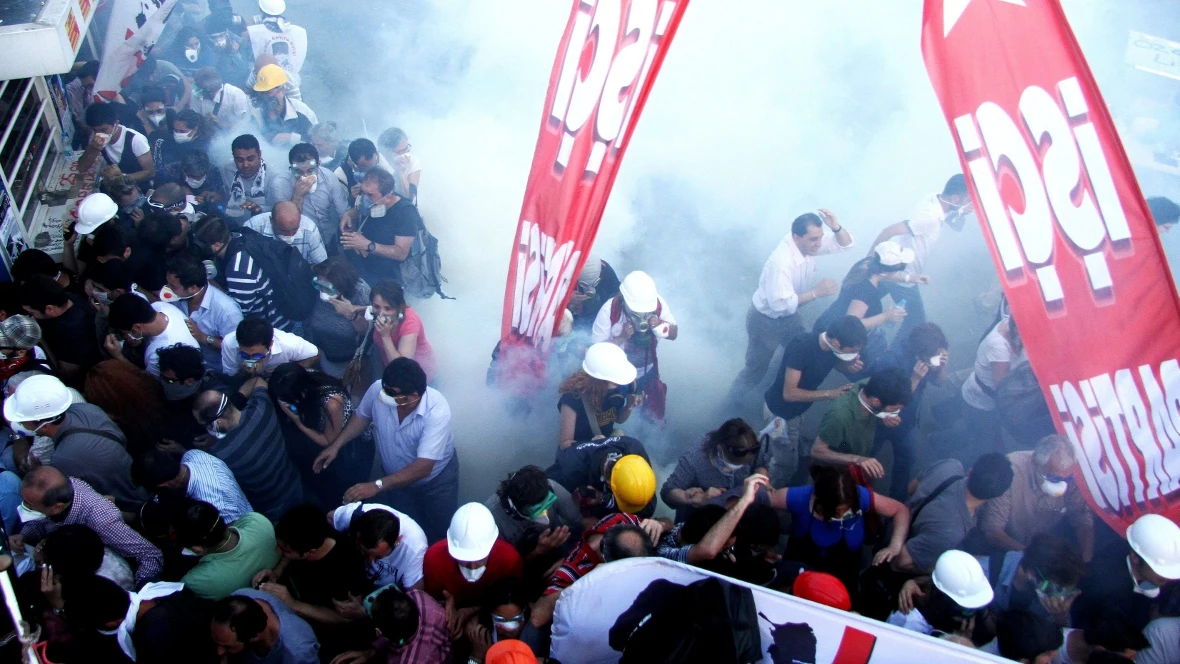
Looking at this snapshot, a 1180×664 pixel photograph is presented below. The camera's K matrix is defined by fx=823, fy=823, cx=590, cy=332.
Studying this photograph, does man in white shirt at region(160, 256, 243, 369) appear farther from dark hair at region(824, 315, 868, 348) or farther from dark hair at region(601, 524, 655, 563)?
dark hair at region(824, 315, 868, 348)

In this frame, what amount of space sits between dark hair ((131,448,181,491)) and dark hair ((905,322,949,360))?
3.23 metres

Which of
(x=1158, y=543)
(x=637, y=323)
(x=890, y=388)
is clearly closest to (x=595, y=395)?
(x=637, y=323)

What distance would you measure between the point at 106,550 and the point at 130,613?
420mm

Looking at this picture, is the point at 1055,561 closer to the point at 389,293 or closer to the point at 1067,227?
the point at 1067,227

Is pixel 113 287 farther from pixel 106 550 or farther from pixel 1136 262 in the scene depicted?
pixel 1136 262

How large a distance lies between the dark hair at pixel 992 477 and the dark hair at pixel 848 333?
2.46 feet

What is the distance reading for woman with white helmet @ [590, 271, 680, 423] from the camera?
12.7 feet

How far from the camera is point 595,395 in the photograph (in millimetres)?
3623

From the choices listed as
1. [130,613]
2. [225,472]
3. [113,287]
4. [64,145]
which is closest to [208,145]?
[64,145]

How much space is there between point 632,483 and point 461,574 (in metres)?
0.71

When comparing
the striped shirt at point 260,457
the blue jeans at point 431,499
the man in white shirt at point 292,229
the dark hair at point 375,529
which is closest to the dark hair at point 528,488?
the dark hair at point 375,529

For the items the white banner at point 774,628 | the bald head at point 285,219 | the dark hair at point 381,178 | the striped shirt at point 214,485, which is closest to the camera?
the white banner at point 774,628

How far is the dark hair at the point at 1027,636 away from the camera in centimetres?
263

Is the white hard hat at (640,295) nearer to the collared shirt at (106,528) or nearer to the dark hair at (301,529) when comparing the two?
the dark hair at (301,529)
